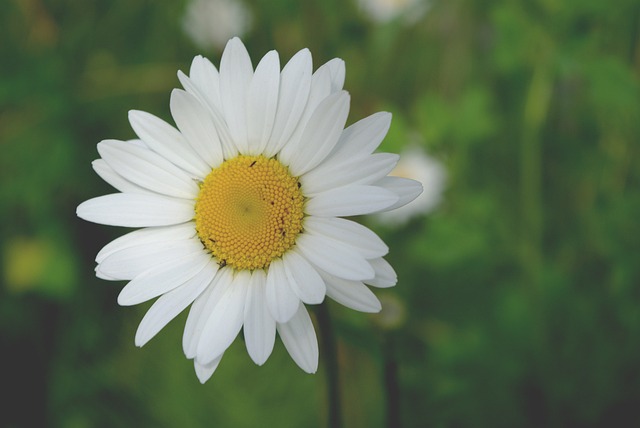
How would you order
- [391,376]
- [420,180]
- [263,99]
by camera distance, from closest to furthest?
1. [263,99]
2. [391,376]
3. [420,180]

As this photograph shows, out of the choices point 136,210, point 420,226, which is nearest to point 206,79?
point 136,210

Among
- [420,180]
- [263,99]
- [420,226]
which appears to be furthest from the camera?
[420,180]

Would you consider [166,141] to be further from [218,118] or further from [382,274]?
[382,274]

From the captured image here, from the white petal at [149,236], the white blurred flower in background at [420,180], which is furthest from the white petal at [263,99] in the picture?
the white blurred flower in background at [420,180]

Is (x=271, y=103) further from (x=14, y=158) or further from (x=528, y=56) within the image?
(x=14, y=158)

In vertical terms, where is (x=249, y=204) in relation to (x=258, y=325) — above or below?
above

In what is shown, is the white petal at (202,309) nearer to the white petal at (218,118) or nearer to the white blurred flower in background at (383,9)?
the white petal at (218,118)

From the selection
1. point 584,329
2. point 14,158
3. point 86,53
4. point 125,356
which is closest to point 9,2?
point 86,53

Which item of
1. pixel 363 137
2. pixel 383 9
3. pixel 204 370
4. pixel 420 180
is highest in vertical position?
pixel 383 9
